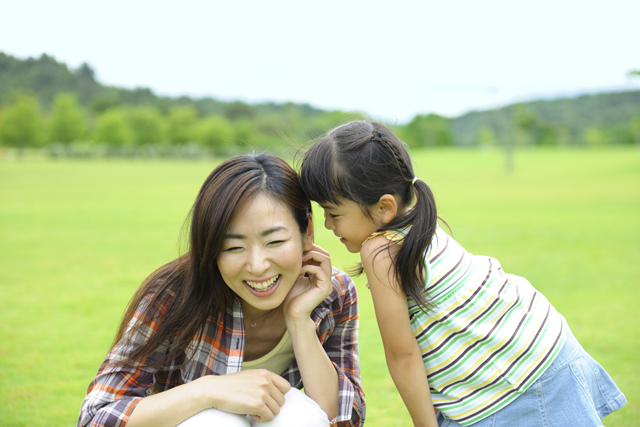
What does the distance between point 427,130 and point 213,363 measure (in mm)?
78676

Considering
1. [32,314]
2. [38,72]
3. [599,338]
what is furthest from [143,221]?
[38,72]

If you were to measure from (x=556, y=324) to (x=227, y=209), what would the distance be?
1.24 meters

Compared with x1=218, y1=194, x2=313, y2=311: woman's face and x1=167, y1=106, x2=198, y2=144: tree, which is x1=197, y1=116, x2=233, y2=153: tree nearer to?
x1=167, y1=106, x2=198, y2=144: tree

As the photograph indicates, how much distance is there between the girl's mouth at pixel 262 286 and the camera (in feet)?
6.05

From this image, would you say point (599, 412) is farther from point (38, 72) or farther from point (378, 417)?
point (38, 72)

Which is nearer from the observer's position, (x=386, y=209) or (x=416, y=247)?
(x=416, y=247)

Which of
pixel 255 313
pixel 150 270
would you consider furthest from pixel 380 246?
pixel 150 270

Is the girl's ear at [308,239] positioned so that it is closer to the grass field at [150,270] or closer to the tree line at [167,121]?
the grass field at [150,270]

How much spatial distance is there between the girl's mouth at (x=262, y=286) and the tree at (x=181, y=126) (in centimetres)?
8084

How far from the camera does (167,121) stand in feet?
270

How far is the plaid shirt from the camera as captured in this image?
173cm

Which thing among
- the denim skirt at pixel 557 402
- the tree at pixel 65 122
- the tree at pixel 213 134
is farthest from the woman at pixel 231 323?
the tree at pixel 213 134

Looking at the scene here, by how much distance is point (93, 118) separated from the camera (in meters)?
75.8

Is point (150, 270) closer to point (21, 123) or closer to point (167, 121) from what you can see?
point (21, 123)
